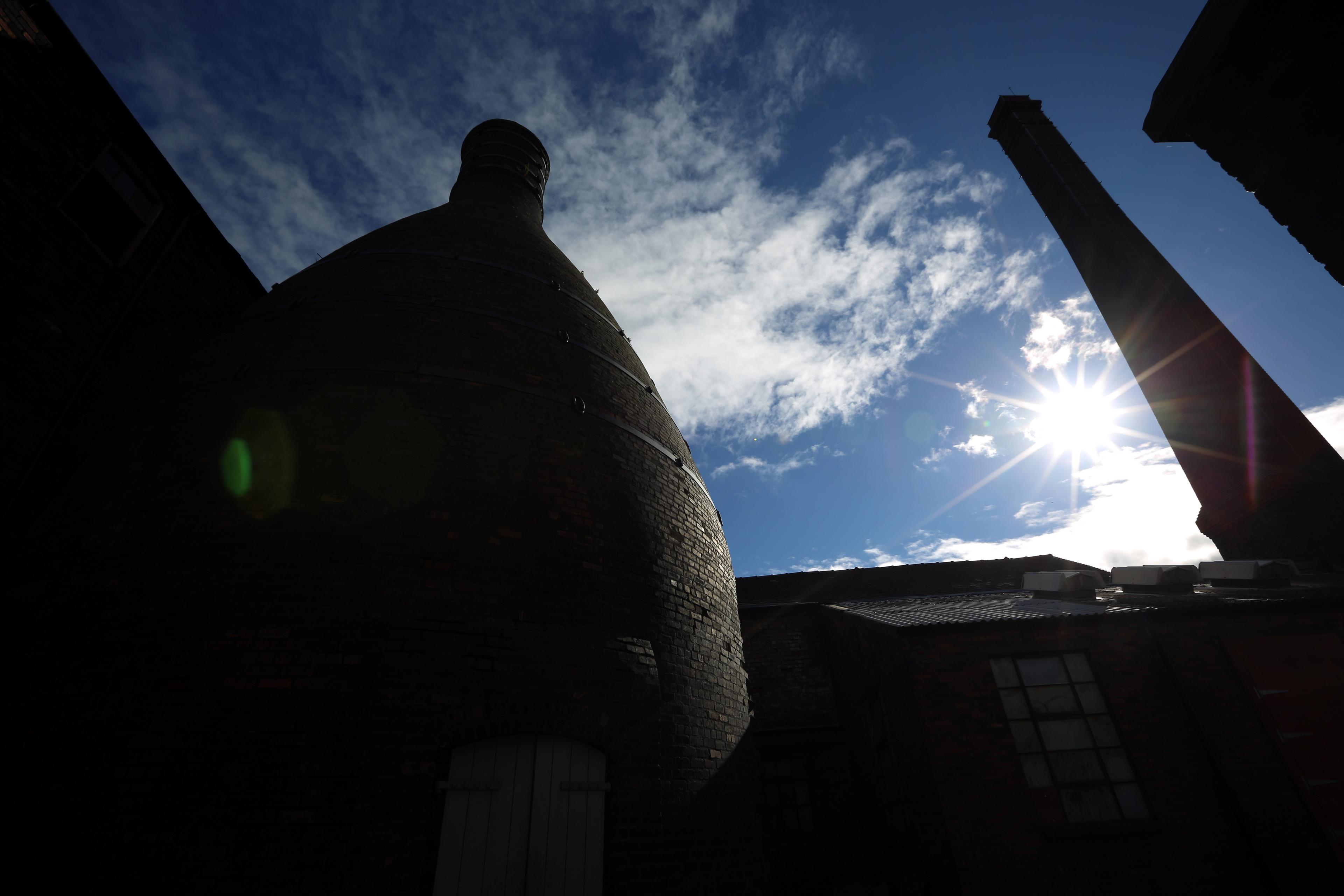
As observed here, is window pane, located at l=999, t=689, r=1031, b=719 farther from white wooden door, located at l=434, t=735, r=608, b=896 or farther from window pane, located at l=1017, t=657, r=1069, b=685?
white wooden door, located at l=434, t=735, r=608, b=896

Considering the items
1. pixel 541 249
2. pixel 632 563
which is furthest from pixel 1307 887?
pixel 541 249

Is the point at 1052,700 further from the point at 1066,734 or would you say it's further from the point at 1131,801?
the point at 1131,801

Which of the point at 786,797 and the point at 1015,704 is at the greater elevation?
the point at 1015,704

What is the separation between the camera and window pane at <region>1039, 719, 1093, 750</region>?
279 inches

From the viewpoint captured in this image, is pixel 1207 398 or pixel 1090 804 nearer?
pixel 1090 804

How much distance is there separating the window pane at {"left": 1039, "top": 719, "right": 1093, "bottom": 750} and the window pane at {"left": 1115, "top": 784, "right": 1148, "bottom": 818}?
0.53m

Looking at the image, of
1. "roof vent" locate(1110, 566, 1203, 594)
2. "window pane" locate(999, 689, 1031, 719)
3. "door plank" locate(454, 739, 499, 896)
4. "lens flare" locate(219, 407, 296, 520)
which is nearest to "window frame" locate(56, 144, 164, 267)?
"lens flare" locate(219, 407, 296, 520)

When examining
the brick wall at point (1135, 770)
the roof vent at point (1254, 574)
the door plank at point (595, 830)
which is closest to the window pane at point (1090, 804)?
the brick wall at point (1135, 770)

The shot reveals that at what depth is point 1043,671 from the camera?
758 cm

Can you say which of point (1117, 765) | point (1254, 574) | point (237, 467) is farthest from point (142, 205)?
point (1254, 574)

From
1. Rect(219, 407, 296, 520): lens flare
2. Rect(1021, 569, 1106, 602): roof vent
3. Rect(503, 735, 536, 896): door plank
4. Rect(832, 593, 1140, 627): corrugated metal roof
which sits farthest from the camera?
Rect(1021, 569, 1106, 602): roof vent

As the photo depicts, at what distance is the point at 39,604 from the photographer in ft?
12.5

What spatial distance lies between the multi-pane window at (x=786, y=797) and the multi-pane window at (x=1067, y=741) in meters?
4.97

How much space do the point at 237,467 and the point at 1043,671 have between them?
9.65m
